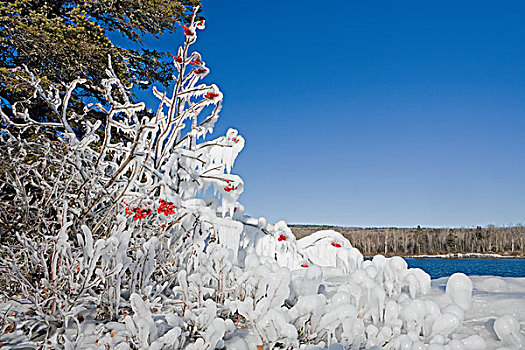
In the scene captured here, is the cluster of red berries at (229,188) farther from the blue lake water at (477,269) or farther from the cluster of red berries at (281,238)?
the blue lake water at (477,269)

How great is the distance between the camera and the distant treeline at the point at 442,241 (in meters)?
37.4

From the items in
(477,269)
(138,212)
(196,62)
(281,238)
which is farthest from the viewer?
(477,269)

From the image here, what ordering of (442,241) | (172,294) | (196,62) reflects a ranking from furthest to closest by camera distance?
(442,241)
(196,62)
(172,294)

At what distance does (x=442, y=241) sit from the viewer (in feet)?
127

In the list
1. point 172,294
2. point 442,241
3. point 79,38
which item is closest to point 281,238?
point 172,294

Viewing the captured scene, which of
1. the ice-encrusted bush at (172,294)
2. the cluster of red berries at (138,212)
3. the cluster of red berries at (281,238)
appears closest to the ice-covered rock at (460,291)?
the ice-encrusted bush at (172,294)

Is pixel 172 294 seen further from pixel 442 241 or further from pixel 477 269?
pixel 442 241

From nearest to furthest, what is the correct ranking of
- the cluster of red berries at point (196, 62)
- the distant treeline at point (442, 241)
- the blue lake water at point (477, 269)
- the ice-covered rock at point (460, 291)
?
the ice-covered rock at point (460, 291) < the cluster of red berries at point (196, 62) < the blue lake water at point (477, 269) < the distant treeline at point (442, 241)

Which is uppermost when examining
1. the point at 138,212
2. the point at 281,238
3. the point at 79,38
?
the point at 79,38

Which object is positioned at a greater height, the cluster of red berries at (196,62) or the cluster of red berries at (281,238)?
the cluster of red berries at (196,62)

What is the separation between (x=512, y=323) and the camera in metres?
2.04

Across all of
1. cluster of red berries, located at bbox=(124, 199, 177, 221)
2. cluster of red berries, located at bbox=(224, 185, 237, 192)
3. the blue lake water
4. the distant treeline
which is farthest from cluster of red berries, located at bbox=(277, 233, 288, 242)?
the distant treeline

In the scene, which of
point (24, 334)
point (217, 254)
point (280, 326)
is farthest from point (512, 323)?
point (24, 334)

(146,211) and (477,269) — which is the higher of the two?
(146,211)
